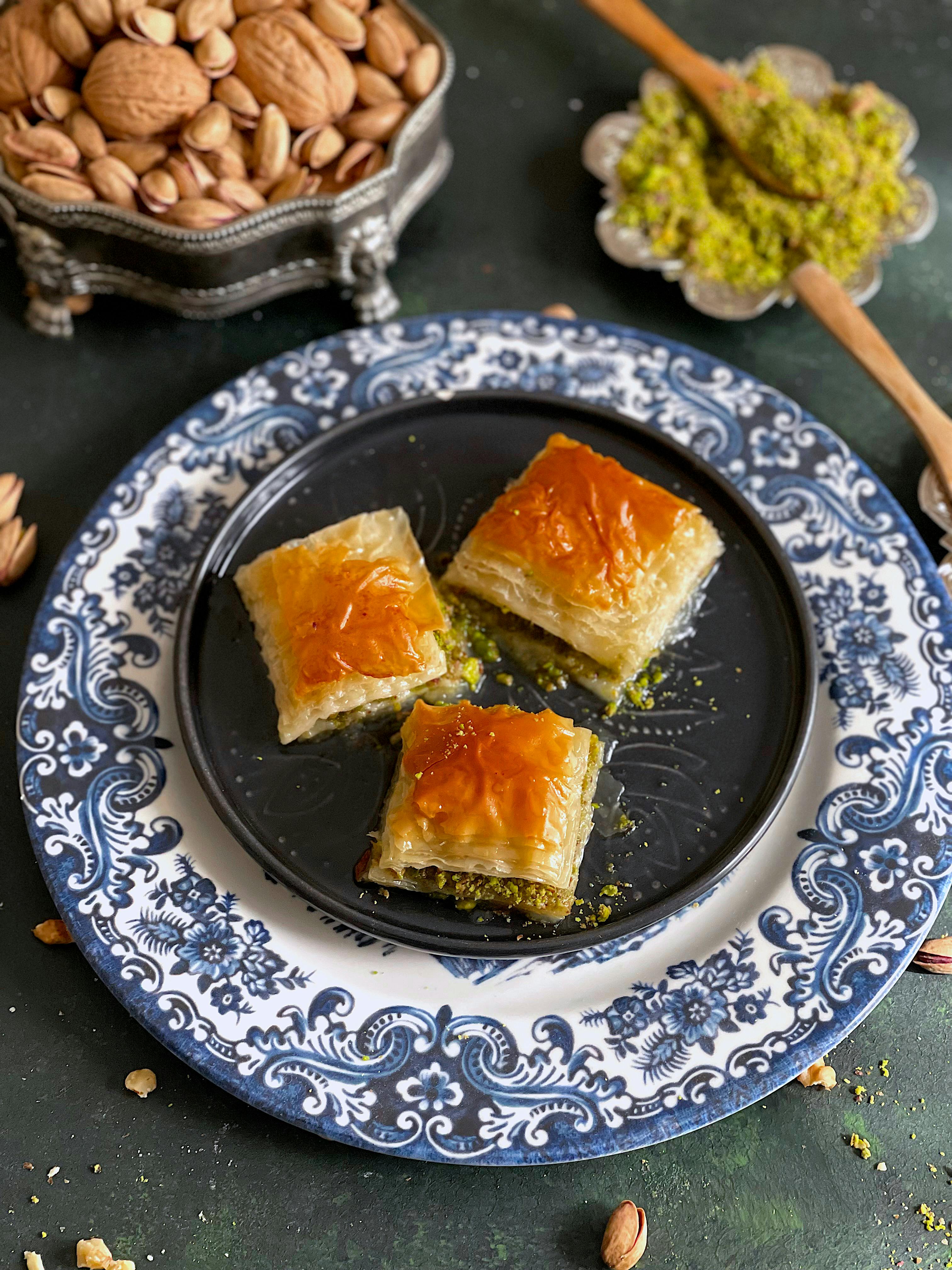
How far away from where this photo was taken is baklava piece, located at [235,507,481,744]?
8.35 ft

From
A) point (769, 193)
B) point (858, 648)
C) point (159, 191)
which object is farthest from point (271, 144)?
point (858, 648)

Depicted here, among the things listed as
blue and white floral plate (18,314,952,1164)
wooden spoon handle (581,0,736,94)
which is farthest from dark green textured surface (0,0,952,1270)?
wooden spoon handle (581,0,736,94)

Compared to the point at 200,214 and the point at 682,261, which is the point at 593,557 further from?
the point at 200,214

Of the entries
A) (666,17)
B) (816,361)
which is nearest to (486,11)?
(666,17)

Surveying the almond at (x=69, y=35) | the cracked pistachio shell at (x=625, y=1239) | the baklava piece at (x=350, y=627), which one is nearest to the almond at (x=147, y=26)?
the almond at (x=69, y=35)

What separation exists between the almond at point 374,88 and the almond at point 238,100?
0.29m

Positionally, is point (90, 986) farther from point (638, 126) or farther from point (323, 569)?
point (638, 126)

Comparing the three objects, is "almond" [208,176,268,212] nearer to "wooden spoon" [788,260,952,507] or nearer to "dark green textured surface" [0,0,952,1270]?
"dark green textured surface" [0,0,952,1270]

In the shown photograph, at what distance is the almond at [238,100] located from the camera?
2859 mm

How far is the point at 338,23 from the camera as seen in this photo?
2.92 metres

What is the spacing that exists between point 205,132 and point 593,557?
1.48 m

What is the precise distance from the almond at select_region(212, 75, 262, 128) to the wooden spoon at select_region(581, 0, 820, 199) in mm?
1366

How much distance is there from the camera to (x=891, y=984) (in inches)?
94.8

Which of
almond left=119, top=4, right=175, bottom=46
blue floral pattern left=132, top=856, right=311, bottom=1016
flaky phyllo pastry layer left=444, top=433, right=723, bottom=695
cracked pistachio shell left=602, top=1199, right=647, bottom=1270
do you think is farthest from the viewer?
almond left=119, top=4, right=175, bottom=46
